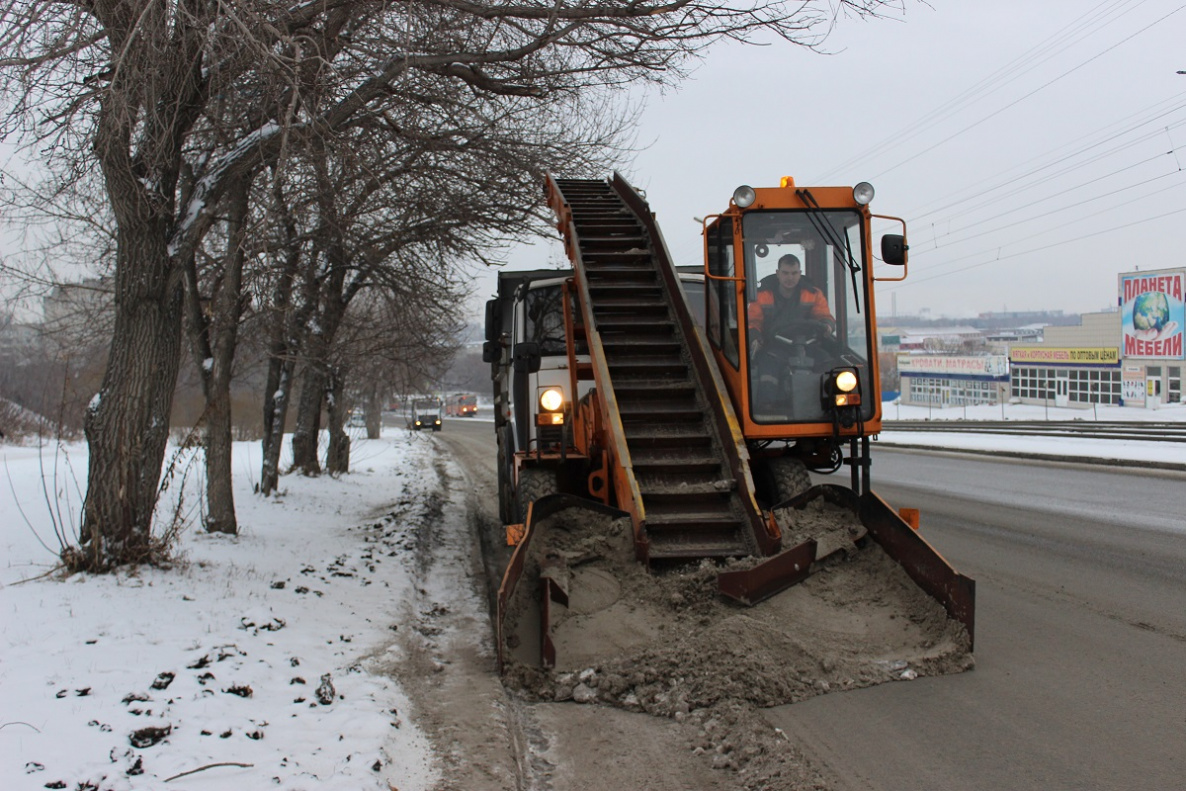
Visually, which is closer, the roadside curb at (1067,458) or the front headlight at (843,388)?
the front headlight at (843,388)

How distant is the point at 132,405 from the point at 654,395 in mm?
4149

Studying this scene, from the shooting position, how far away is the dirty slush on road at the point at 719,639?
16.6 ft

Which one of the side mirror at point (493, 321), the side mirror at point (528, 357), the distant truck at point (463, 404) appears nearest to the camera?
the side mirror at point (528, 357)

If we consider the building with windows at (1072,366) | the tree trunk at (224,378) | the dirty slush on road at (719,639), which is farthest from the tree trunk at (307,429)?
the building with windows at (1072,366)

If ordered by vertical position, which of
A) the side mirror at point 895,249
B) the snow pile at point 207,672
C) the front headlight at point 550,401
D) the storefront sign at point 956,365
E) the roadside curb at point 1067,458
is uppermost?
the storefront sign at point 956,365

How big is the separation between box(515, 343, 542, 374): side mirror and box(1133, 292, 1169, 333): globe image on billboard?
192ft

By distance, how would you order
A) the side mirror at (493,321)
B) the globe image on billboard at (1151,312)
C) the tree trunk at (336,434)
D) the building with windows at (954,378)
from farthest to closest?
1. the building with windows at (954,378)
2. the globe image on billboard at (1151,312)
3. the tree trunk at (336,434)
4. the side mirror at (493,321)

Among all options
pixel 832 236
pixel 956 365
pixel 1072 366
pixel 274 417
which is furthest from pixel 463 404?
pixel 832 236

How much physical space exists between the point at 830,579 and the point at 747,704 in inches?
59.0

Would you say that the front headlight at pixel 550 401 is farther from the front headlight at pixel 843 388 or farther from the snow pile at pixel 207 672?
the front headlight at pixel 843 388

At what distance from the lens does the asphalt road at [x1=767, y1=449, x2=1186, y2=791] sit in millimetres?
4227

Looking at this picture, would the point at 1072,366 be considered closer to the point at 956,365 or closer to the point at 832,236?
the point at 956,365

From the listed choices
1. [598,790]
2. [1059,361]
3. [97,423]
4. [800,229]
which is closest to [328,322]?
[97,423]

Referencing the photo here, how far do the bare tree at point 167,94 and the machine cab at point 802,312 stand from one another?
1.90 metres
